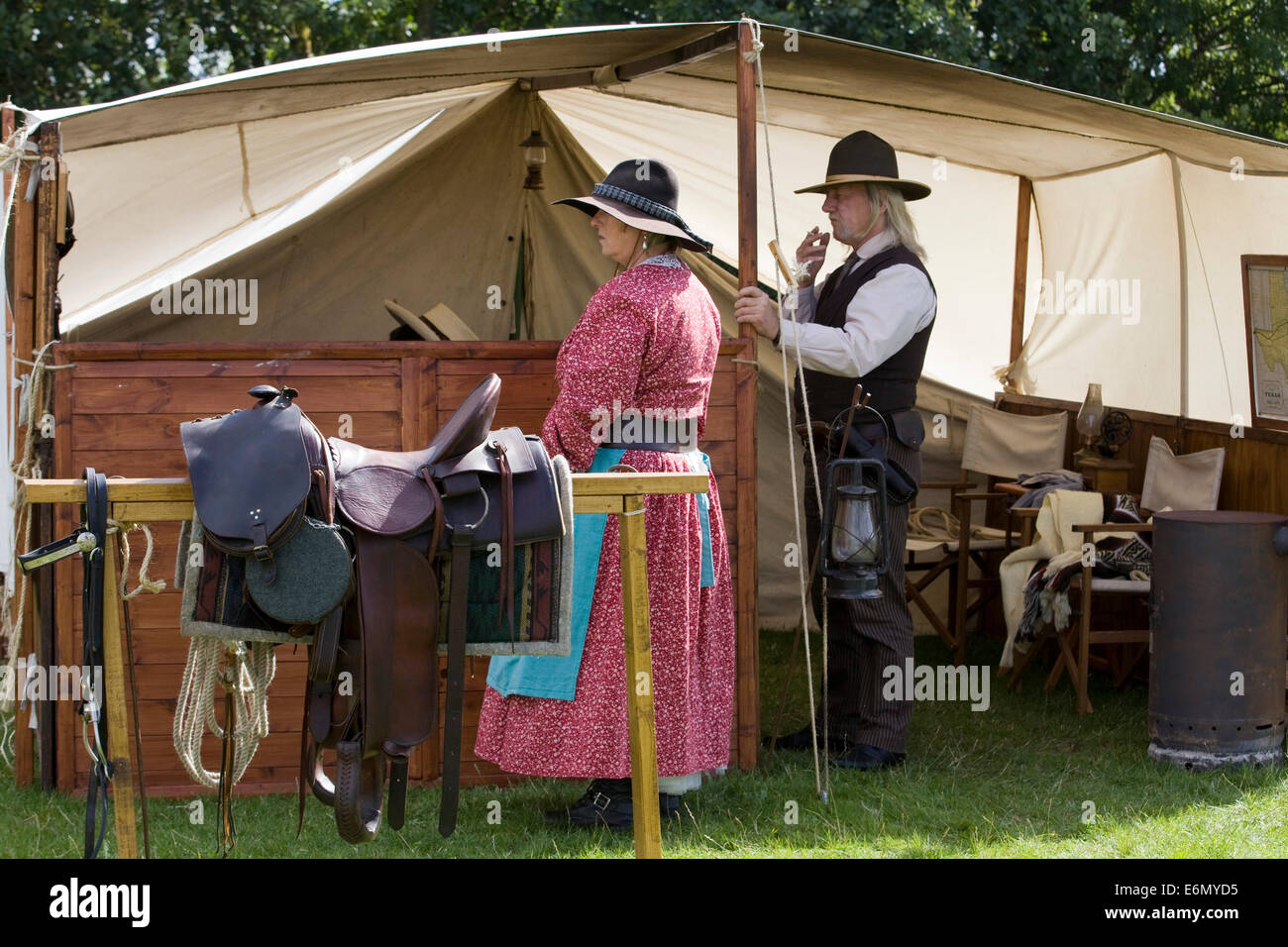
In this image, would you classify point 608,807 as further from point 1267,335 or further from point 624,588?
point 1267,335

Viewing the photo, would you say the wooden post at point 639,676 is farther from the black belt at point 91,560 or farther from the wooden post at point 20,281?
the wooden post at point 20,281

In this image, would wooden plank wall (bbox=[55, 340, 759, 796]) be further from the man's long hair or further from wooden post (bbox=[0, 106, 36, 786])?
the man's long hair

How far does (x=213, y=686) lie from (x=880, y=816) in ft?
6.38

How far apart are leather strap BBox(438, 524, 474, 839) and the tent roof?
166cm

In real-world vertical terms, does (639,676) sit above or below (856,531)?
below

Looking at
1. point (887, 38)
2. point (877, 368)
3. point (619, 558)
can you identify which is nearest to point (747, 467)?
point (877, 368)

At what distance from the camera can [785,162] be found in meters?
6.14

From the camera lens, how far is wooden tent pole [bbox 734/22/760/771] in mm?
4059

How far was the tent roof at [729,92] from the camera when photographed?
387 centimetres

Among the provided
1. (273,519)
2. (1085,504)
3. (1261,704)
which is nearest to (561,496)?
(273,519)
